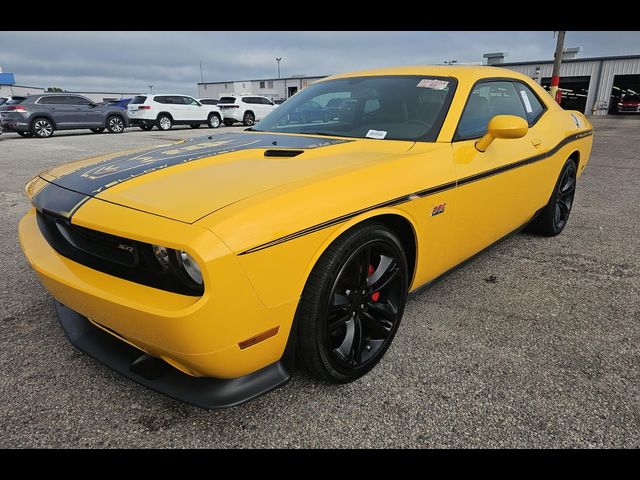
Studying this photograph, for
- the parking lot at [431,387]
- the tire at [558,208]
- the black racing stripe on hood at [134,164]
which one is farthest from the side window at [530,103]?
the black racing stripe on hood at [134,164]

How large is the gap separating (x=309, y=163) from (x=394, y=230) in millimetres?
520

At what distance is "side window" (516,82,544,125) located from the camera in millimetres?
3270

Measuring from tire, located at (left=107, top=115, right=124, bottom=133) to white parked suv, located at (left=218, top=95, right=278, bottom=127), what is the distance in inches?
177

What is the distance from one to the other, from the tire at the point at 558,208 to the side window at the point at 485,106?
0.86m

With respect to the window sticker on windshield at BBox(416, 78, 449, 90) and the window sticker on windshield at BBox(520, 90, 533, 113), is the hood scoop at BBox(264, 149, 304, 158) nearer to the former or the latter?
the window sticker on windshield at BBox(416, 78, 449, 90)

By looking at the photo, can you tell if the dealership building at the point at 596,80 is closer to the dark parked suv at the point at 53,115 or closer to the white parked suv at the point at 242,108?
the white parked suv at the point at 242,108

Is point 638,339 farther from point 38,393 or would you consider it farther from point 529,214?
point 38,393

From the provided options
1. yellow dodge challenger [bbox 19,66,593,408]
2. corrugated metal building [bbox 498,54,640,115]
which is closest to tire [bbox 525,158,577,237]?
yellow dodge challenger [bbox 19,66,593,408]

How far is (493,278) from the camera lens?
3.04m

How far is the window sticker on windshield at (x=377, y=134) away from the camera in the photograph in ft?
8.00

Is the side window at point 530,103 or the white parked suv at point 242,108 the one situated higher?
the side window at point 530,103

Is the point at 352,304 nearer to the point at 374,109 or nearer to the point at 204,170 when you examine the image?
the point at 204,170
